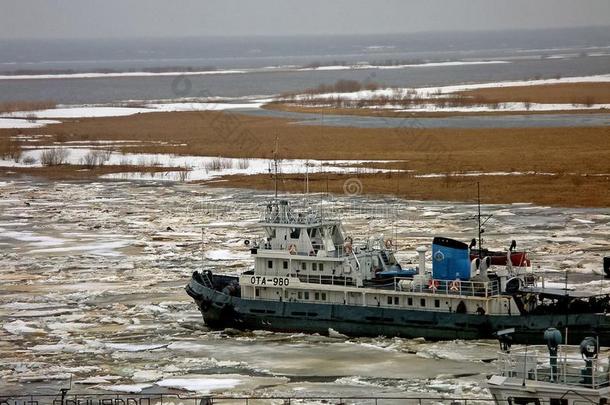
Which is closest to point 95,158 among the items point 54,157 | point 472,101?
point 54,157

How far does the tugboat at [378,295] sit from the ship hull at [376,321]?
31 millimetres

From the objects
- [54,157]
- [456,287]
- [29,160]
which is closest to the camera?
[456,287]

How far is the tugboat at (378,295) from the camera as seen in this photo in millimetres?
40719

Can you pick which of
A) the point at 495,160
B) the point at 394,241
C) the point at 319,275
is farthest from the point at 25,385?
the point at 495,160

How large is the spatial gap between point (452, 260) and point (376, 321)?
125 inches

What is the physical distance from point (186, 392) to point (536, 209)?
37118 millimetres

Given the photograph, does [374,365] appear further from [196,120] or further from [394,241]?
[196,120]

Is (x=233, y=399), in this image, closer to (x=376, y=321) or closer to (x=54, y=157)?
(x=376, y=321)

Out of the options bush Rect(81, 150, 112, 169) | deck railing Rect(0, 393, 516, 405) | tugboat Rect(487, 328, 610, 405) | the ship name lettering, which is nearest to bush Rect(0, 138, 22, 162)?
bush Rect(81, 150, 112, 169)

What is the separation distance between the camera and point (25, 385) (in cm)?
3600

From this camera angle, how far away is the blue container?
138 feet

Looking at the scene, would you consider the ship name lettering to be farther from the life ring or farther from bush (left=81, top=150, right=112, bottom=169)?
bush (left=81, top=150, right=112, bottom=169)

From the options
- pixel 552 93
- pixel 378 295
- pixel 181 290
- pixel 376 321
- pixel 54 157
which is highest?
pixel 552 93

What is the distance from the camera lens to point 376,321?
41.9 m
